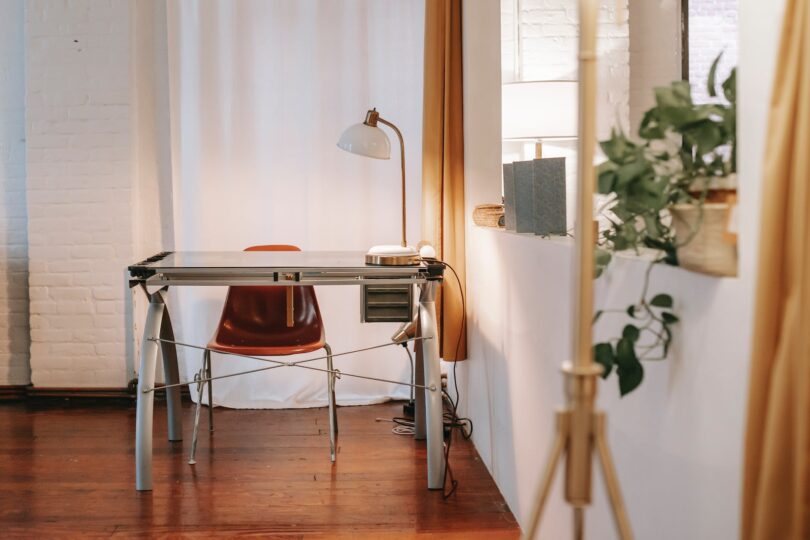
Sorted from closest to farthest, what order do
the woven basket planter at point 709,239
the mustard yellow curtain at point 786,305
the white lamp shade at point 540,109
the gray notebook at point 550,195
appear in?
1. the mustard yellow curtain at point 786,305
2. the woven basket planter at point 709,239
3. the gray notebook at point 550,195
4. the white lamp shade at point 540,109

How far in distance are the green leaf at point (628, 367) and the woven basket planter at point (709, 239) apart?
177mm

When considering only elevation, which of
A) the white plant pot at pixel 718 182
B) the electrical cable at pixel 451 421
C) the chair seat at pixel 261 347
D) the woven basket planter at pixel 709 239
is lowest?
the electrical cable at pixel 451 421

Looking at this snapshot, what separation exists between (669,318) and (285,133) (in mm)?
3284

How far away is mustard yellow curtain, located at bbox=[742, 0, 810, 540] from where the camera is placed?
1.02 meters

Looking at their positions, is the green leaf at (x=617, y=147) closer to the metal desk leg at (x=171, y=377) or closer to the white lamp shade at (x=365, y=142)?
the white lamp shade at (x=365, y=142)

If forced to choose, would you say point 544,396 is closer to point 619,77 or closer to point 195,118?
point 619,77

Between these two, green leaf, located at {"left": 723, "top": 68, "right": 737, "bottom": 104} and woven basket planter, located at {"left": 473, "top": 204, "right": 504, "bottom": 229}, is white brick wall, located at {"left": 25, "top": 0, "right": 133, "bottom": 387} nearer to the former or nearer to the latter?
woven basket planter, located at {"left": 473, "top": 204, "right": 504, "bottom": 229}

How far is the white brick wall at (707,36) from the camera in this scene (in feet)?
9.91

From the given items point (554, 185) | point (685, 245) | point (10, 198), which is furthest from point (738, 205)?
point (10, 198)

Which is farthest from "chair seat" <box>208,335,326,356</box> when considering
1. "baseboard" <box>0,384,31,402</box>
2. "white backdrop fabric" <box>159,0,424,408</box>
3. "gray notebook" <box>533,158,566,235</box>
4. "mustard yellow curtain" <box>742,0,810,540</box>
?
"mustard yellow curtain" <box>742,0,810,540</box>

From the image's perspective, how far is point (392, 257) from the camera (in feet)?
10.5

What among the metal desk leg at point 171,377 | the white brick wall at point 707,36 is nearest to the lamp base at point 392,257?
the metal desk leg at point 171,377

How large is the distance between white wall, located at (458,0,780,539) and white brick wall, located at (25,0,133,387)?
2126 mm

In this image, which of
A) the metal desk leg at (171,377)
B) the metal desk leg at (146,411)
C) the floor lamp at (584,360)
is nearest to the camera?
the floor lamp at (584,360)
